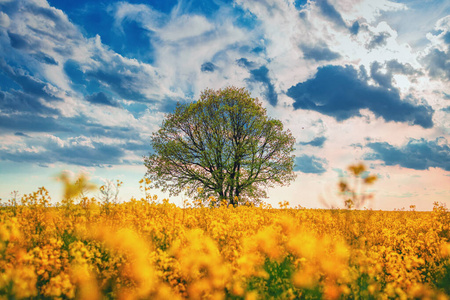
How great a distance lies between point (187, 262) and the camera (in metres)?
4.95

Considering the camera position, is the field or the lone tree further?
the lone tree

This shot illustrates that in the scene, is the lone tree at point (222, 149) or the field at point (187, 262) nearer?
the field at point (187, 262)

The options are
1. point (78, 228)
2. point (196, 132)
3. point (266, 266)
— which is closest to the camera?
point (266, 266)

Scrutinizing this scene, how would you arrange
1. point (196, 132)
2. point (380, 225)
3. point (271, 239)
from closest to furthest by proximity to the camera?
point (271, 239)
point (380, 225)
point (196, 132)

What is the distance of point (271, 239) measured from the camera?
652 centimetres

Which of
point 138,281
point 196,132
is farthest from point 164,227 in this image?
point 196,132

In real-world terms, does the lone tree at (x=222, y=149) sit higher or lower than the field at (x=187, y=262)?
higher

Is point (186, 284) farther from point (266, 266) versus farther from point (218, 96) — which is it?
point (218, 96)

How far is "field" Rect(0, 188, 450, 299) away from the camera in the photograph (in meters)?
4.32

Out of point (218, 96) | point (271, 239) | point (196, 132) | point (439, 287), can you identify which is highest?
point (218, 96)

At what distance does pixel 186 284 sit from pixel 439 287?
200 inches

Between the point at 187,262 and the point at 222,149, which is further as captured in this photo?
the point at 222,149

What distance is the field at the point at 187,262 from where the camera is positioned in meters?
4.32

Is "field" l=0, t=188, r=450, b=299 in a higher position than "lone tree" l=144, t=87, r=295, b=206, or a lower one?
lower
